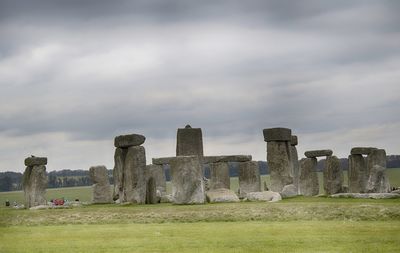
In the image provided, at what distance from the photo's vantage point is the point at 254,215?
1184 inches

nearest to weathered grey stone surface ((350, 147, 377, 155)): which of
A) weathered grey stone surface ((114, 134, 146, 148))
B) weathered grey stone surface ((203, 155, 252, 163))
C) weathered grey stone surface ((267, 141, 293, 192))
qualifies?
weathered grey stone surface ((267, 141, 293, 192))

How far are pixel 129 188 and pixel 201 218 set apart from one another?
28.4ft

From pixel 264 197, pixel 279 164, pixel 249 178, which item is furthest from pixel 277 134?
pixel 264 197

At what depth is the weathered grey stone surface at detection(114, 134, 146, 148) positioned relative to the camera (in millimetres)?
37969

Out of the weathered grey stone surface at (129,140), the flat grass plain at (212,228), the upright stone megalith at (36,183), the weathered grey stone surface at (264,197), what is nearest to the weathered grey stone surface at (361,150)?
the weathered grey stone surface at (264,197)

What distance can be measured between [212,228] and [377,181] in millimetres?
Result: 18260

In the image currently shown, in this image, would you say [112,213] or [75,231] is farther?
[112,213]

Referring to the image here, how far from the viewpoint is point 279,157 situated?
141 ft

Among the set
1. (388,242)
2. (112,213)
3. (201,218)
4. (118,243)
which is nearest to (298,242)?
(388,242)

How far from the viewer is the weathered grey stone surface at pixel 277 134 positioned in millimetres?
42812

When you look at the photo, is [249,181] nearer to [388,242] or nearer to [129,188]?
[129,188]

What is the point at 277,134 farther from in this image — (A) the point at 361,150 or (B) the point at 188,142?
(B) the point at 188,142

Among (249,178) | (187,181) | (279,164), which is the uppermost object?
(279,164)

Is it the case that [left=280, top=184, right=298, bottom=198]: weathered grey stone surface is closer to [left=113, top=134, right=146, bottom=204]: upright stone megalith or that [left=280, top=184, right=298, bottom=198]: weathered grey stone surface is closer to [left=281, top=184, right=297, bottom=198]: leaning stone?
[left=281, top=184, right=297, bottom=198]: leaning stone
